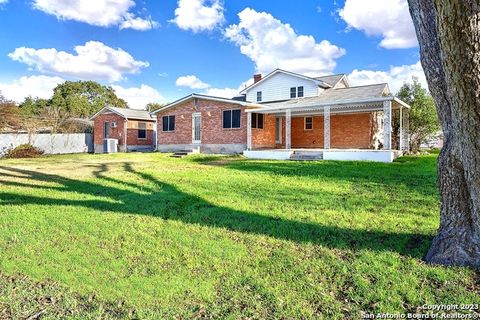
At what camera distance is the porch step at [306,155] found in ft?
54.3

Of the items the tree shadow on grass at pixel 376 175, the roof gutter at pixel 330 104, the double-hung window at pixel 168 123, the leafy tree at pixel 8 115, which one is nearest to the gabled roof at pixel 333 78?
the roof gutter at pixel 330 104

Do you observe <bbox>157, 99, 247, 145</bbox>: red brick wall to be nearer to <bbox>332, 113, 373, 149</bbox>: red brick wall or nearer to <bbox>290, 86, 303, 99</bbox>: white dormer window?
<bbox>290, 86, 303, 99</bbox>: white dormer window

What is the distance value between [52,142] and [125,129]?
5.66 metres

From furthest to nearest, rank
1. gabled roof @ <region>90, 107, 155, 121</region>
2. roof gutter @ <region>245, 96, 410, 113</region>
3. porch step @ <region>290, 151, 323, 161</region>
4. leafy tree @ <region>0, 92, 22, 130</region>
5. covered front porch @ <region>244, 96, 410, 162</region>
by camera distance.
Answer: gabled roof @ <region>90, 107, 155, 121</region> < leafy tree @ <region>0, 92, 22, 130</region> < covered front porch @ <region>244, 96, 410, 162</region> < porch step @ <region>290, 151, 323, 161</region> < roof gutter @ <region>245, 96, 410, 113</region>

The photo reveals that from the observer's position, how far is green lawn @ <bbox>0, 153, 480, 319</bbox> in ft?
10.7

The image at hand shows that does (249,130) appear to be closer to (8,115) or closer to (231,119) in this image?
(231,119)

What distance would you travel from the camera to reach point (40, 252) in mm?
4574

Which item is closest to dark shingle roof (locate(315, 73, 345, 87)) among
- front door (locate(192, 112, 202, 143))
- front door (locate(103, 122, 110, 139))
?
front door (locate(192, 112, 202, 143))

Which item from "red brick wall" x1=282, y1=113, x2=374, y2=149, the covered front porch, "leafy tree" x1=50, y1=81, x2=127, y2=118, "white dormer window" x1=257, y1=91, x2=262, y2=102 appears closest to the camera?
the covered front porch

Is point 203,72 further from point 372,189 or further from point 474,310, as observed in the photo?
point 474,310

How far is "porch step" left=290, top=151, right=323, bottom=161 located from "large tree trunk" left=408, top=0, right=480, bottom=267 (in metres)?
12.5

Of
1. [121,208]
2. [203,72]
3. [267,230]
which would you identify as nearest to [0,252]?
[121,208]

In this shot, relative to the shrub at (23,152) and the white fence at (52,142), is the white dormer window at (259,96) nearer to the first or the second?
the white fence at (52,142)

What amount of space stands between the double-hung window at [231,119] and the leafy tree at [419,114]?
11686mm
